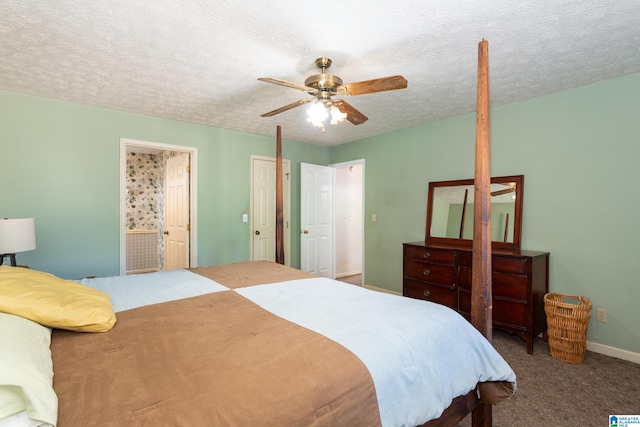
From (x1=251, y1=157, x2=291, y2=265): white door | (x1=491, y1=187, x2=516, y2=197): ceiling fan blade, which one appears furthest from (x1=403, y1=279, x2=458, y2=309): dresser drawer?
(x1=251, y1=157, x2=291, y2=265): white door

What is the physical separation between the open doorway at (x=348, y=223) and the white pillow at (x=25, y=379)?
16.2 feet

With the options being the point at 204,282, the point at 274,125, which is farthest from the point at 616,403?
the point at 274,125

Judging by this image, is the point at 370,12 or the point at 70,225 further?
the point at 70,225

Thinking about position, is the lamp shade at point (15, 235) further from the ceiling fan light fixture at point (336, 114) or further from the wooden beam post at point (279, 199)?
the ceiling fan light fixture at point (336, 114)

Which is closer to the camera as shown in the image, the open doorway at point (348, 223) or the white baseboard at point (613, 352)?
the white baseboard at point (613, 352)

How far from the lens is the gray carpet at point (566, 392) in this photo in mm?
1897

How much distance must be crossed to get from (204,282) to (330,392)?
5.03 ft

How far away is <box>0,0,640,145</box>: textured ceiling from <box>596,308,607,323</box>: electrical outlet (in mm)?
2005

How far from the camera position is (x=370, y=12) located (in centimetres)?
176

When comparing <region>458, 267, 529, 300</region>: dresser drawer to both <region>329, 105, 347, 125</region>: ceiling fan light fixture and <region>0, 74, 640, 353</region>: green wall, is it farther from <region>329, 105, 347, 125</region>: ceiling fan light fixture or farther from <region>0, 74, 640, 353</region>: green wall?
<region>329, 105, 347, 125</region>: ceiling fan light fixture

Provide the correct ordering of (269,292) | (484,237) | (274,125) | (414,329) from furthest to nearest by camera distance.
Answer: (274,125) → (269,292) → (484,237) → (414,329)

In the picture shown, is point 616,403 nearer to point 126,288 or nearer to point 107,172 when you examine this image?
point 126,288

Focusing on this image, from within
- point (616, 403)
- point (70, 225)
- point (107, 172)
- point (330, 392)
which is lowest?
point (616, 403)

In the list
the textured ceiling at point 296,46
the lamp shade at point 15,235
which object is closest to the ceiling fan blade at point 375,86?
the textured ceiling at point 296,46
